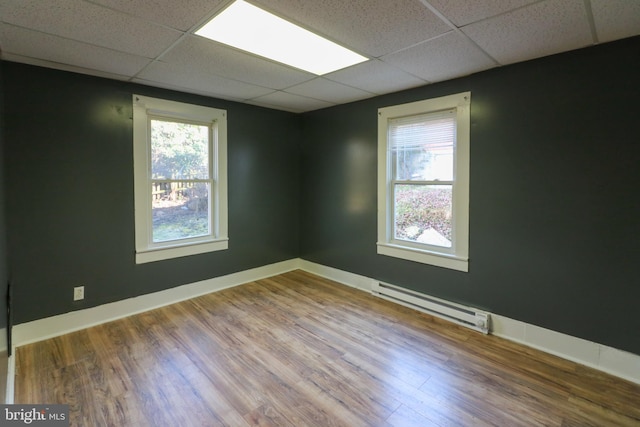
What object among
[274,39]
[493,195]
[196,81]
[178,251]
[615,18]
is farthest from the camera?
[178,251]

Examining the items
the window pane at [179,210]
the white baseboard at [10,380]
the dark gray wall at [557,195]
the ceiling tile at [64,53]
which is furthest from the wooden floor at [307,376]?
the ceiling tile at [64,53]

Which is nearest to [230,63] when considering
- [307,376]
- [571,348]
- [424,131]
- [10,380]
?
[424,131]

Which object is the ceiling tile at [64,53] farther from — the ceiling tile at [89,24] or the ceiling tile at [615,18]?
the ceiling tile at [615,18]

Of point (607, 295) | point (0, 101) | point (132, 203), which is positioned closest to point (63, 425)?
point (132, 203)

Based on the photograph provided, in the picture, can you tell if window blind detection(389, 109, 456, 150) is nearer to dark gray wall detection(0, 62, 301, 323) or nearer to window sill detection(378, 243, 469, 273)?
window sill detection(378, 243, 469, 273)

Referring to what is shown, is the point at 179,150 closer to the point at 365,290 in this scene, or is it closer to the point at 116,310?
the point at 116,310

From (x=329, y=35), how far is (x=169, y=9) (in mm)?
974

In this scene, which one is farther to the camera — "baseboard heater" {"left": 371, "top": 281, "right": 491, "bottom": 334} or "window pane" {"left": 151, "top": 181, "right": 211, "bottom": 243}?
"window pane" {"left": 151, "top": 181, "right": 211, "bottom": 243}

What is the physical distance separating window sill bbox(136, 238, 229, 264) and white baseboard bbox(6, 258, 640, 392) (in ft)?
1.25

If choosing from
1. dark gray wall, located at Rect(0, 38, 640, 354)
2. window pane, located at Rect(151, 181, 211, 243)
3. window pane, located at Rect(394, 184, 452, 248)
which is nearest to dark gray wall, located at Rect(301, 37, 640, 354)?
dark gray wall, located at Rect(0, 38, 640, 354)

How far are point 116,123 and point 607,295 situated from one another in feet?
14.6

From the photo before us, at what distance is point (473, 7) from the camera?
1743 mm

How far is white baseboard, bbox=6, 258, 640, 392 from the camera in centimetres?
224

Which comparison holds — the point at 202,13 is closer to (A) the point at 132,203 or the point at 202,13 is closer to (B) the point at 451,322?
(A) the point at 132,203
